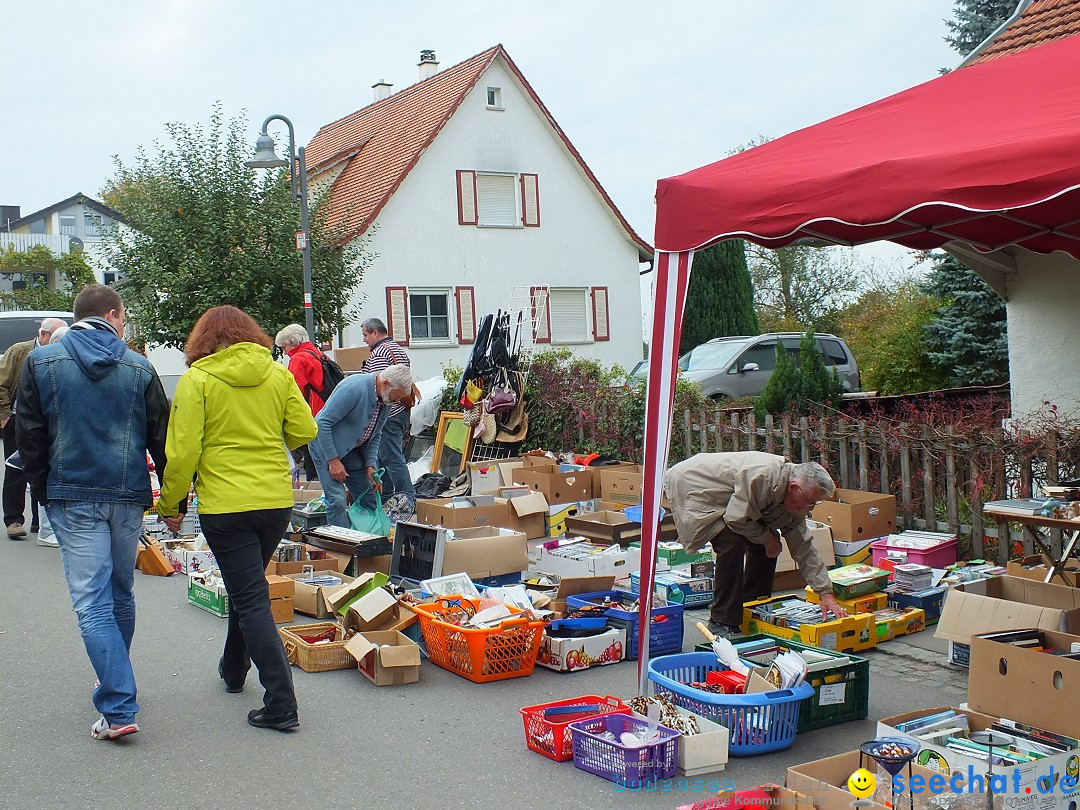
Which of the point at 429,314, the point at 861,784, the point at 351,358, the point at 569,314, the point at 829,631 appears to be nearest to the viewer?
the point at 861,784

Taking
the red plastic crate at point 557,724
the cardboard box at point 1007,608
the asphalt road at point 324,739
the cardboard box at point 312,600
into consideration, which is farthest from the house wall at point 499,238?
the red plastic crate at point 557,724

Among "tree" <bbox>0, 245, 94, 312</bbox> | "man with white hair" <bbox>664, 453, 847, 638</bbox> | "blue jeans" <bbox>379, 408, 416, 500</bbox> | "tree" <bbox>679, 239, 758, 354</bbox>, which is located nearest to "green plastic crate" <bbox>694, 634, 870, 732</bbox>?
"man with white hair" <bbox>664, 453, 847, 638</bbox>

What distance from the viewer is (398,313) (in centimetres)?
2645

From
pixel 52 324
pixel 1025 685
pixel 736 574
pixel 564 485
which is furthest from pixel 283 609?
pixel 1025 685

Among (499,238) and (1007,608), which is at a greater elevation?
(499,238)

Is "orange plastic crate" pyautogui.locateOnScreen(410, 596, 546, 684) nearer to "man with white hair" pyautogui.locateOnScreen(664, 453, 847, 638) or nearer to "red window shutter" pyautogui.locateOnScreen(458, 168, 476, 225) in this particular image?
"man with white hair" pyautogui.locateOnScreen(664, 453, 847, 638)

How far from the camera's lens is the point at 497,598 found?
672 centimetres

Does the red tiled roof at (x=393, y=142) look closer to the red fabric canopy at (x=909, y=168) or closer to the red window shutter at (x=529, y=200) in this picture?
the red window shutter at (x=529, y=200)

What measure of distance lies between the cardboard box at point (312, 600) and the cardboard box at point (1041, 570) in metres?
4.45

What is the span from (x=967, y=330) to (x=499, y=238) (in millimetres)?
14651

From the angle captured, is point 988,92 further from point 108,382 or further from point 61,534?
point 61,534

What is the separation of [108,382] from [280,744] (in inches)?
74.3

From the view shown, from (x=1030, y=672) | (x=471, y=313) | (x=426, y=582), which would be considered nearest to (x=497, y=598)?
(x=426, y=582)

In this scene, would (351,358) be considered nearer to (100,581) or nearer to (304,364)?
(304,364)
